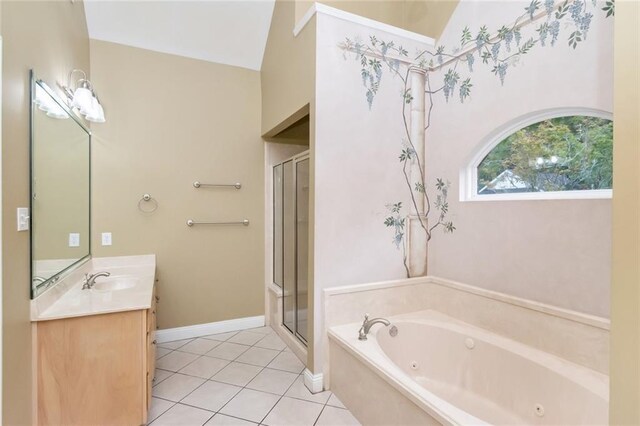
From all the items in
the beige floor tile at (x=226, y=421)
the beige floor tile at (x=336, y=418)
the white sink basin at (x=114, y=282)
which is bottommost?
the beige floor tile at (x=336, y=418)

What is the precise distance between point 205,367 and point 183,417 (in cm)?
62

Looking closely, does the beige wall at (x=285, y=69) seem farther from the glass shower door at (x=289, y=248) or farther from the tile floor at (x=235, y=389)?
the tile floor at (x=235, y=389)

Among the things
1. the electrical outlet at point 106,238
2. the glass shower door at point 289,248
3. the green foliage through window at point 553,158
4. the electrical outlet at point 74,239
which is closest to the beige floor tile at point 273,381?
the glass shower door at point 289,248

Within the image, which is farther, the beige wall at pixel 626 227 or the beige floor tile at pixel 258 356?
the beige floor tile at pixel 258 356

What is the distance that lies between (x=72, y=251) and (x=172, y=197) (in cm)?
98

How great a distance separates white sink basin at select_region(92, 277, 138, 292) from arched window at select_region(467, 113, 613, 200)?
268 centimetres

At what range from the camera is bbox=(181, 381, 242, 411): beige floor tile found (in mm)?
2102

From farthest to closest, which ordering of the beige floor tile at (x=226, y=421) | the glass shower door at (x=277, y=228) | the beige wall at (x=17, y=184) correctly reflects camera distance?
the glass shower door at (x=277, y=228) < the beige floor tile at (x=226, y=421) < the beige wall at (x=17, y=184)

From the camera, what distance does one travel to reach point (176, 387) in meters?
2.29

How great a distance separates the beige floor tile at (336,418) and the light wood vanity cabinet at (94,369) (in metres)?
1.03

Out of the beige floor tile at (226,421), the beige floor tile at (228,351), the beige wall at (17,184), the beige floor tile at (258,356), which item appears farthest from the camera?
the beige floor tile at (228,351)

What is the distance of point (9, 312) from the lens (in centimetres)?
136

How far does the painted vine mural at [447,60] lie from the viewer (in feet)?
5.89

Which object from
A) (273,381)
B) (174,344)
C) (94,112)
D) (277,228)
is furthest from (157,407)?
(94,112)
